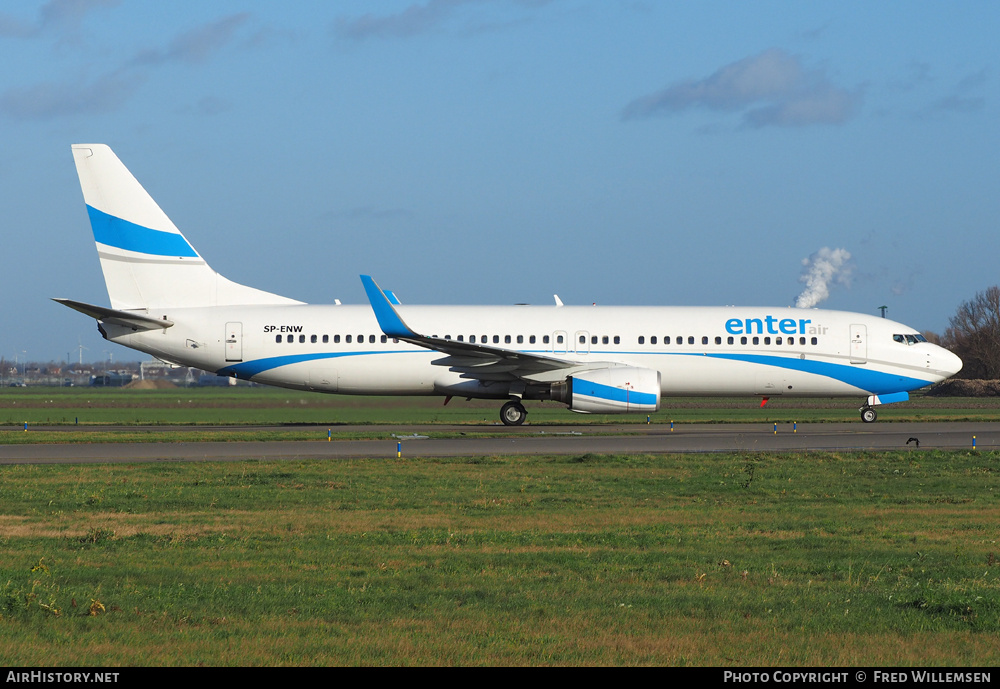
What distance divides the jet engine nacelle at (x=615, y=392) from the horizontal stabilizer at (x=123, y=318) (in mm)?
13715

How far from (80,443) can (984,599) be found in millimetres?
24115

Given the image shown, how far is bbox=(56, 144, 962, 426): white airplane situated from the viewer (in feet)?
113

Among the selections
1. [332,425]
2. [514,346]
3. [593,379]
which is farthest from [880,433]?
[332,425]

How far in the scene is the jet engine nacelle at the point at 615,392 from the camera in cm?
3228

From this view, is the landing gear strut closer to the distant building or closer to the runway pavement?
the runway pavement

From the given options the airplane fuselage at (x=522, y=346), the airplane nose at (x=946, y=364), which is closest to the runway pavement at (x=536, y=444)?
the airplane fuselage at (x=522, y=346)

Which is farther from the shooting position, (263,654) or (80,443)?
(80,443)

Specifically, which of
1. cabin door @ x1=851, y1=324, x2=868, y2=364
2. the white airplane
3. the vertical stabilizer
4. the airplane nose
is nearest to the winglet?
the white airplane

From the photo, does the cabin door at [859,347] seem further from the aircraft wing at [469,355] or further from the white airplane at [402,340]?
the aircraft wing at [469,355]

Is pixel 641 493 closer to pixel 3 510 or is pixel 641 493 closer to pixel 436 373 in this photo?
pixel 3 510

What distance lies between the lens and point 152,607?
9.20 meters

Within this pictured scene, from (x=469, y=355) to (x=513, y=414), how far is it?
9.38 ft

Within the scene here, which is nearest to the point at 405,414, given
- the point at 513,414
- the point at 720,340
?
the point at 513,414
